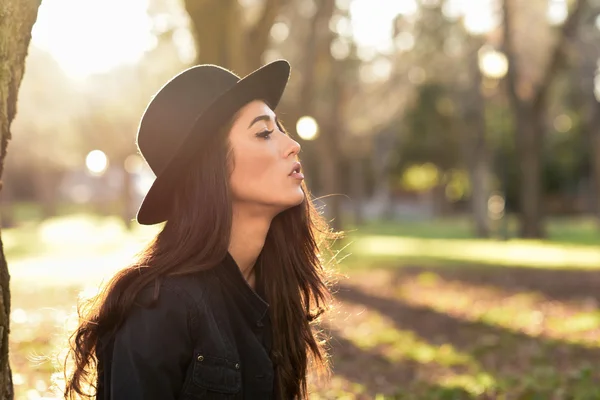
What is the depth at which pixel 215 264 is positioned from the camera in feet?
10.2

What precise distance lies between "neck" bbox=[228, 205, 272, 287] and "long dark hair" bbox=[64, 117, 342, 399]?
0.17 metres

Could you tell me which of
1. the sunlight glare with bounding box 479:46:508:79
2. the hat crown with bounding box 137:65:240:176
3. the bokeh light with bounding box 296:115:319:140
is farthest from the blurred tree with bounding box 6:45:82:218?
the hat crown with bounding box 137:65:240:176

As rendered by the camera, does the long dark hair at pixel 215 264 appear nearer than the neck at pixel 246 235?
Yes

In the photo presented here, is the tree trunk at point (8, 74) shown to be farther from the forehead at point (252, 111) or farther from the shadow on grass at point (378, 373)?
the shadow on grass at point (378, 373)

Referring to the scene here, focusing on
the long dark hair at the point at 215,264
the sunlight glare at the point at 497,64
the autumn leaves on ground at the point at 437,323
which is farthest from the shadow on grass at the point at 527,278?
the long dark hair at the point at 215,264

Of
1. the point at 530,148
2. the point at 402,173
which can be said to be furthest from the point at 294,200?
the point at 402,173

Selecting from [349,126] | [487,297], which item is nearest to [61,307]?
[487,297]

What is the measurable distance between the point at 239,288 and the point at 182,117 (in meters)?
0.67

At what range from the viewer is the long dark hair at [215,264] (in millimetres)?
3076

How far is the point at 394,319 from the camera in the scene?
1265 cm

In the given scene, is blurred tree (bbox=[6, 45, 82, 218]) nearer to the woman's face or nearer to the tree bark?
the tree bark

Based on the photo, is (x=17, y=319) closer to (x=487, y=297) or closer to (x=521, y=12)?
(x=487, y=297)

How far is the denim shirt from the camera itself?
286cm

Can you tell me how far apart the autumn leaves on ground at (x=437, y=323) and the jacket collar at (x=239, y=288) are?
0.40 meters
